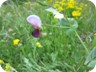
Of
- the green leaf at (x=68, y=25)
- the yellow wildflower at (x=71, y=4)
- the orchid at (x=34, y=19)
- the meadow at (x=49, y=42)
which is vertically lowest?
the meadow at (x=49, y=42)

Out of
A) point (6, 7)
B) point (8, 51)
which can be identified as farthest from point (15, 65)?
point (6, 7)

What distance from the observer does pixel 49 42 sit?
1395 millimetres

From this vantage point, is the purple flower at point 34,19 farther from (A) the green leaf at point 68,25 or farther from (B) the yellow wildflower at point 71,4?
(B) the yellow wildflower at point 71,4

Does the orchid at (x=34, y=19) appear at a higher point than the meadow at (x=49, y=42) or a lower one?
higher

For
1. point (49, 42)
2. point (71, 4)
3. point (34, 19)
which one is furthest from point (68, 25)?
point (71, 4)

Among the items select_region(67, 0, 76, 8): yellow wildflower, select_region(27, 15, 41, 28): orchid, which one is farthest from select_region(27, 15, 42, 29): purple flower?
select_region(67, 0, 76, 8): yellow wildflower

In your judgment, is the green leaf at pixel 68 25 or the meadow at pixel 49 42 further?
the meadow at pixel 49 42

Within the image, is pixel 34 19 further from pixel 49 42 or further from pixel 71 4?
pixel 71 4

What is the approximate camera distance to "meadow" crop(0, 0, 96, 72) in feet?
3.93

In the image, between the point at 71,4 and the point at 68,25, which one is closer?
the point at 68,25

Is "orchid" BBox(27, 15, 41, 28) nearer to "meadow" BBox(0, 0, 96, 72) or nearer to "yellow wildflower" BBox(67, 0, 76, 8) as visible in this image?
"meadow" BBox(0, 0, 96, 72)

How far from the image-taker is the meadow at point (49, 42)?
3.93ft

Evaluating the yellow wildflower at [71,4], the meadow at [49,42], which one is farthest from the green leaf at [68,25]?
the yellow wildflower at [71,4]

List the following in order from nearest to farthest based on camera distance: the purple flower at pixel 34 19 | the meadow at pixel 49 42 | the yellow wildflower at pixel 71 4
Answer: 1. the purple flower at pixel 34 19
2. the meadow at pixel 49 42
3. the yellow wildflower at pixel 71 4
